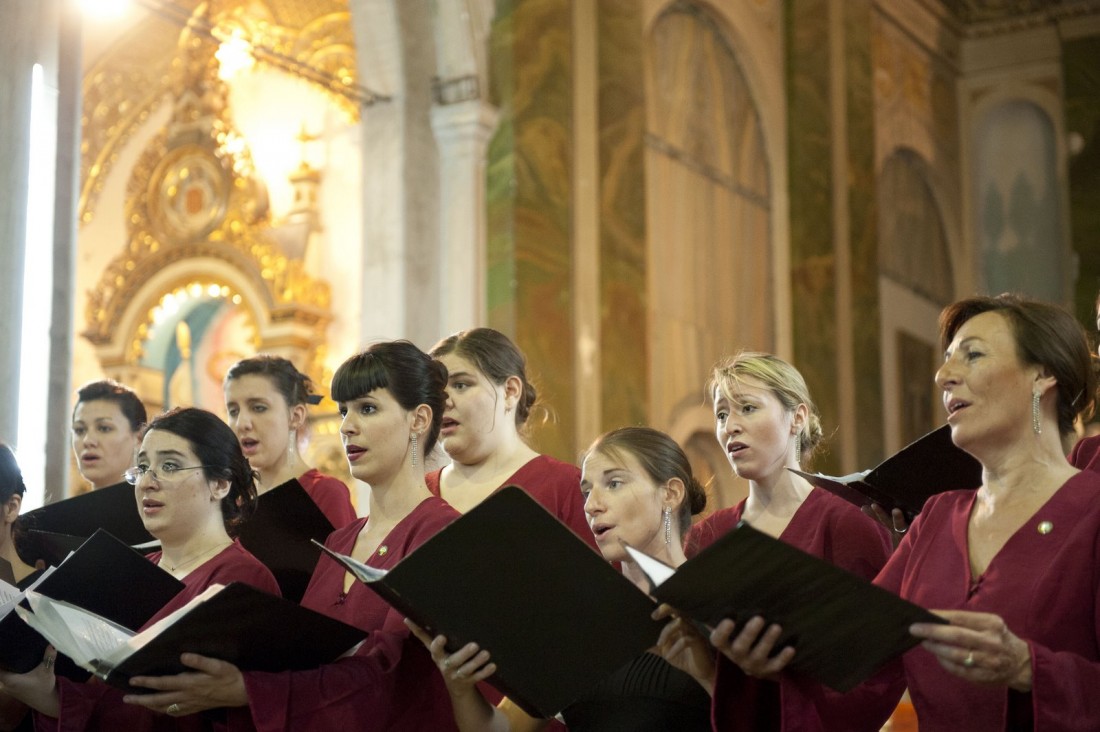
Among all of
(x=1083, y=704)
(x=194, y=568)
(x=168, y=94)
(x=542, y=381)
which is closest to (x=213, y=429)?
(x=194, y=568)

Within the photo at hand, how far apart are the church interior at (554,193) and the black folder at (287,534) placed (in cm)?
241

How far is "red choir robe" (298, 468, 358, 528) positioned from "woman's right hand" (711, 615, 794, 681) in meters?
2.28

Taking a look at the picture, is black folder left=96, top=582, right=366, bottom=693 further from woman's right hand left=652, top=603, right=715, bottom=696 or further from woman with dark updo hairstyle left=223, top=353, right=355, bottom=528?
woman with dark updo hairstyle left=223, top=353, right=355, bottom=528

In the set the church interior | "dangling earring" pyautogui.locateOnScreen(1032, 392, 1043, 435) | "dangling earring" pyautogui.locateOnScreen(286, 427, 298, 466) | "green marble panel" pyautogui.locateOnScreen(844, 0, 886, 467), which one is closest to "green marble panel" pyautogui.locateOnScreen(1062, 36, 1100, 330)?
the church interior

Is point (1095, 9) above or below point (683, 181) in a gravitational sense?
above

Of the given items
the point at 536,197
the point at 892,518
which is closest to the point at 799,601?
the point at 892,518

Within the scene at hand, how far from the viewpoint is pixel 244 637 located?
313 cm

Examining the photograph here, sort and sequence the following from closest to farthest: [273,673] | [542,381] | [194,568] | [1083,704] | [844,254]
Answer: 1. [1083,704]
2. [273,673]
3. [194,568]
4. [542,381]
5. [844,254]

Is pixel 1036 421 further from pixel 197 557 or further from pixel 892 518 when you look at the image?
pixel 197 557

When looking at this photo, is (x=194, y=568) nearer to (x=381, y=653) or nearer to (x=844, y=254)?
(x=381, y=653)

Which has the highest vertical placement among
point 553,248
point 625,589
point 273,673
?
point 553,248

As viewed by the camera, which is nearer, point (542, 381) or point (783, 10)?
point (542, 381)

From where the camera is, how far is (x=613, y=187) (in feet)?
32.1

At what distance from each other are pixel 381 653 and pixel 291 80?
9712mm
